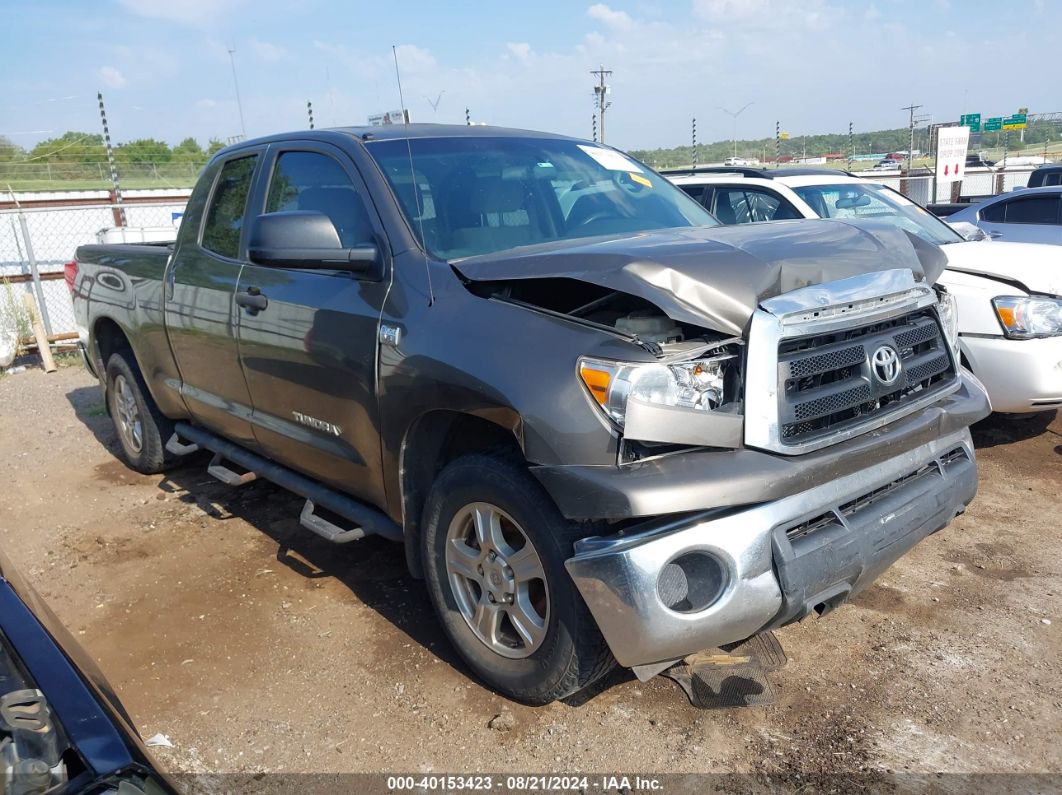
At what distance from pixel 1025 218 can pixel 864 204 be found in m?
4.43

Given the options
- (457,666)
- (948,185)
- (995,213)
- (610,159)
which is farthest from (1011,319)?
(948,185)

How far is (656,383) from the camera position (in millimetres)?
2512

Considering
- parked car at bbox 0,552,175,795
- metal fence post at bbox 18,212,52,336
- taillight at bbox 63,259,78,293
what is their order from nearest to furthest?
1. parked car at bbox 0,552,175,795
2. taillight at bbox 63,259,78,293
3. metal fence post at bbox 18,212,52,336

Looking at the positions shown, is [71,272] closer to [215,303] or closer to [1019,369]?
[215,303]

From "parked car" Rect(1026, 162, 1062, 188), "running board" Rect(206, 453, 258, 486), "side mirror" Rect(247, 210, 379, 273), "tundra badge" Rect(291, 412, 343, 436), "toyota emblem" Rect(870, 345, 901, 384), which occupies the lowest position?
"running board" Rect(206, 453, 258, 486)

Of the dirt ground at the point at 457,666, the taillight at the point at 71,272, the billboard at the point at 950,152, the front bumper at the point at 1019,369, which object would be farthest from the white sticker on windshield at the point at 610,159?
the billboard at the point at 950,152

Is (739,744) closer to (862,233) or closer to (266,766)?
(266,766)

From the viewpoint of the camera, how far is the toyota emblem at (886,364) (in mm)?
2834

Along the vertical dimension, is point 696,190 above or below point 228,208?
below

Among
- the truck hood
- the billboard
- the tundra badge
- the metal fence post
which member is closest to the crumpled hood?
the tundra badge

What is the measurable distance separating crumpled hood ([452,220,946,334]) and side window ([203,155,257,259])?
181 cm

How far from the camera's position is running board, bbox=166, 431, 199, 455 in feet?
17.4

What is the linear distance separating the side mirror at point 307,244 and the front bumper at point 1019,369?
3.74 meters

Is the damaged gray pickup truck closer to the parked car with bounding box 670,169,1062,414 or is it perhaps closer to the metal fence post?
the parked car with bounding box 670,169,1062,414
